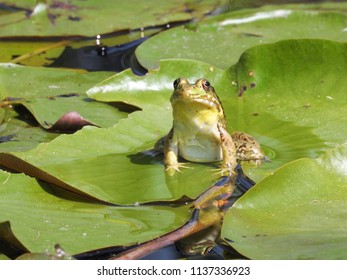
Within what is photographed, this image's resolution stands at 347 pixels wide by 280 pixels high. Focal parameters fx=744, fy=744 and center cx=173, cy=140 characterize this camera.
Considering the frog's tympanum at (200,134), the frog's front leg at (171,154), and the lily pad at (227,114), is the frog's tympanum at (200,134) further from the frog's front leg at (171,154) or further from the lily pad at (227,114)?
the lily pad at (227,114)

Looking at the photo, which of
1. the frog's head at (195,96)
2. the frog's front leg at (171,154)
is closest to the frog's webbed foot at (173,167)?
the frog's front leg at (171,154)

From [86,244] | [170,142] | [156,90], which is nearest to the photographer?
[86,244]

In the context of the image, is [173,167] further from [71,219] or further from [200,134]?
[71,219]

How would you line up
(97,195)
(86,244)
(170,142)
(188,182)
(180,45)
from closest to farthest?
(86,244) < (97,195) < (188,182) < (170,142) < (180,45)

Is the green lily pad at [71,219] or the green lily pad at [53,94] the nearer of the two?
the green lily pad at [71,219]

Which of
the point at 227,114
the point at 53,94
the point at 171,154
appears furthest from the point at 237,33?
the point at 171,154

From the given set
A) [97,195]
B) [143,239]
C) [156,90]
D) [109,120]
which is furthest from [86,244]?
[156,90]
